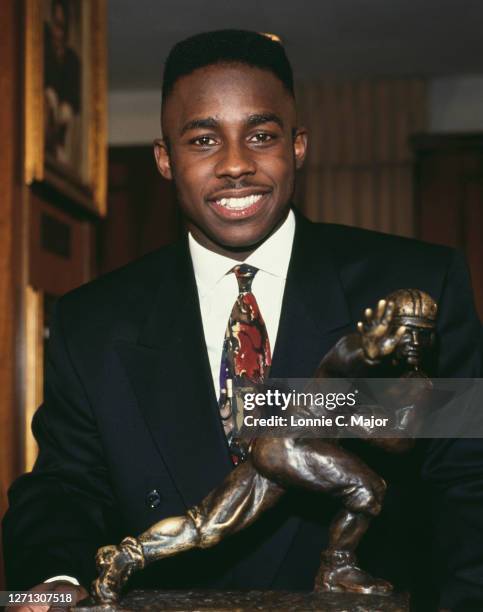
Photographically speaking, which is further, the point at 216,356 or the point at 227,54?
the point at 216,356

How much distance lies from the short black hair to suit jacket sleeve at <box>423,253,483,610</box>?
461 mm

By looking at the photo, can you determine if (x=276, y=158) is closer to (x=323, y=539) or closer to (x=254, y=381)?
(x=254, y=381)

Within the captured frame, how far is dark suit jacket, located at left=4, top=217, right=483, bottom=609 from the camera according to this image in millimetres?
1299

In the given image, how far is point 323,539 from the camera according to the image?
4.48 ft

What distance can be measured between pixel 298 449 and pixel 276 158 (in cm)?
51

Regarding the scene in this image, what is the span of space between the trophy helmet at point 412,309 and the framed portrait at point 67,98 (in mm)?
1962

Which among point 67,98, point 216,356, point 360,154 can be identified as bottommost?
point 216,356

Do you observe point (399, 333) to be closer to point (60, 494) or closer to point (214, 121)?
point (214, 121)


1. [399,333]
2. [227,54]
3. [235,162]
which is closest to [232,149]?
[235,162]

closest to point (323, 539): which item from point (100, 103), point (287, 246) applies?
point (287, 246)

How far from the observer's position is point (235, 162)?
1.28 m

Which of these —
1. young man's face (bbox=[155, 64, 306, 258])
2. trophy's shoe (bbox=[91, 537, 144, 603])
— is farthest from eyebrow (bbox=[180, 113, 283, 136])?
trophy's shoe (bbox=[91, 537, 144, 603])

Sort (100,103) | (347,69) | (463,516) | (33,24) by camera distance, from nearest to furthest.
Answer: (463,516) → (33,24) → (100,103) → (347,69)

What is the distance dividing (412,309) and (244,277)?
0.60 m
